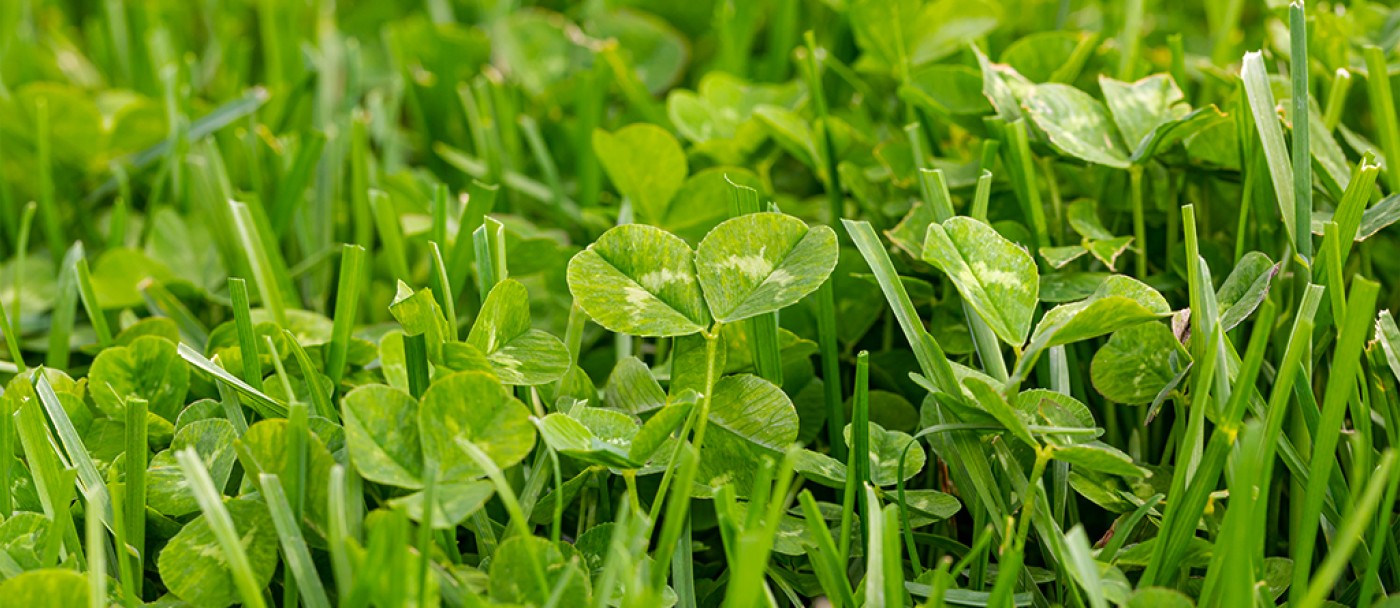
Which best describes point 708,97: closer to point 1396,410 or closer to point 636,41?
point 636,41

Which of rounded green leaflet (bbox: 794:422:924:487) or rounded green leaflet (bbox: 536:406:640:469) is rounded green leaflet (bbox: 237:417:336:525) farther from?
rounded green leaflet (bbox: 794:422:924:487)

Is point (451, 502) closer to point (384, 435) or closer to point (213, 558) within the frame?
point (384, 435)

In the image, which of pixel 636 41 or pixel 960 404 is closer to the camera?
pixel 960 404

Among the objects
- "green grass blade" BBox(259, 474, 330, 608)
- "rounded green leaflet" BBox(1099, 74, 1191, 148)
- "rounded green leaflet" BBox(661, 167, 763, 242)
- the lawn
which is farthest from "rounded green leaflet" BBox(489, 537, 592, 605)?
"rounded green leaflet" BBox(1099, 74, 1191, 148)

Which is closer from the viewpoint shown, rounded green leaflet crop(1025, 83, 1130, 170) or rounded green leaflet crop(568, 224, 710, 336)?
rounded green leaflet crop(568, 224, 710, 336)

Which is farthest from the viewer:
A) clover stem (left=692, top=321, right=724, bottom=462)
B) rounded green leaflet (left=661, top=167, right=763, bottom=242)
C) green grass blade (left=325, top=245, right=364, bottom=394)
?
rounded green leaflet (left=661, top=167, right=763, bottom=242)

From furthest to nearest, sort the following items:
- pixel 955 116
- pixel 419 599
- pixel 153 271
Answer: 1. pixel 153 271
2. pixel 955 116
3. pixel 419 599

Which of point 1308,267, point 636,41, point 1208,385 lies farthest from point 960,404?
point 636,41
